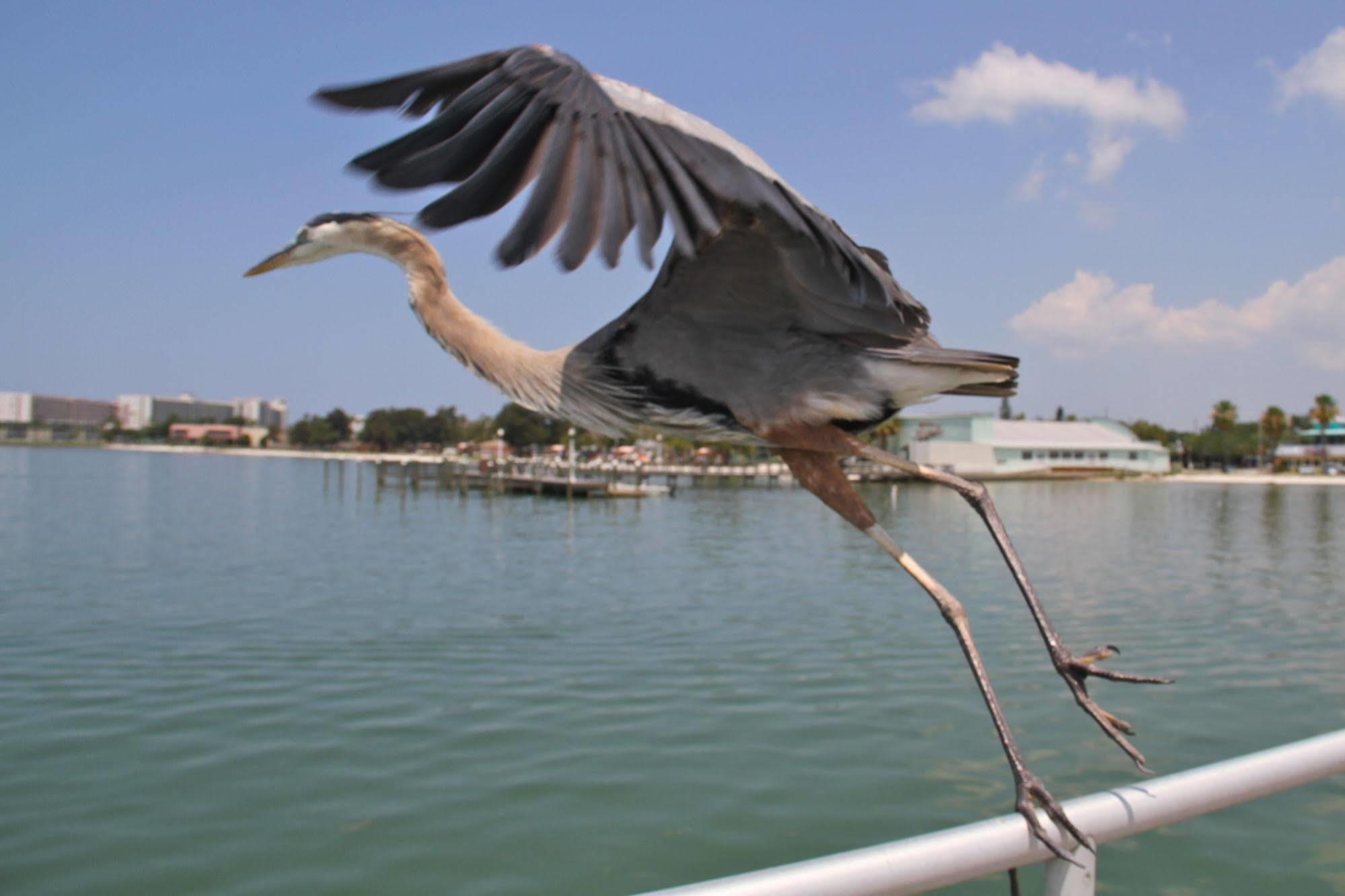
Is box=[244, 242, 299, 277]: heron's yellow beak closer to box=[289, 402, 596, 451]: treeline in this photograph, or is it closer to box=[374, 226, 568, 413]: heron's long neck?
box=[374, 226, 568, 413]: heron's long neck

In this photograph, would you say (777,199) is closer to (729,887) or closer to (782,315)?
(782,315)

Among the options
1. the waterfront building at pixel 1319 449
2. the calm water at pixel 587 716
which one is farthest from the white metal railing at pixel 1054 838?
the waterfront building at pixel 1319 449

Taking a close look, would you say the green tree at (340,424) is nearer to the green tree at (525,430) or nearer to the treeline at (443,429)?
the treeline at (443,429)

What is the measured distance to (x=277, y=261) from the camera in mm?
3211

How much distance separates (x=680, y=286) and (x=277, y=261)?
1.32m

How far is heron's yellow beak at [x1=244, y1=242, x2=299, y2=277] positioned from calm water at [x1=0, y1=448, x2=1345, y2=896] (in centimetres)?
342

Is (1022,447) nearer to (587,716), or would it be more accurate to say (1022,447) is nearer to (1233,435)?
(1233,435)

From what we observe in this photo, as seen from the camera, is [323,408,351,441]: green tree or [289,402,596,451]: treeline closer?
[289,402,596,451]: treeline

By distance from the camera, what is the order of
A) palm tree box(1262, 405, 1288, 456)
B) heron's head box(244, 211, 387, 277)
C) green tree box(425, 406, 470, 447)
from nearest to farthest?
1. heron's head box(244, 211, 387, 277)
2. palm tree box(1262, 405, 1288, 456)
3. green tree box(425, 406, 470, 447)

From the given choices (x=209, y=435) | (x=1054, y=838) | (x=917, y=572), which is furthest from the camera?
(x=209, y=435)

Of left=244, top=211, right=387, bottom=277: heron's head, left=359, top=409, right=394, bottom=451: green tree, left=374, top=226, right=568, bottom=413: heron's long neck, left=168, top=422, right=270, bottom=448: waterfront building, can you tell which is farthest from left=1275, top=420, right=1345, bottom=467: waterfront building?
left=168, top=422, right=270, bottom=448: waterfront building

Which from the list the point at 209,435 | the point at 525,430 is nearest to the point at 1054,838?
the point at 525,430

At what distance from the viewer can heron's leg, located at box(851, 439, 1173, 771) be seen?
117 inches

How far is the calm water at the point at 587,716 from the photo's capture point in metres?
5.53
